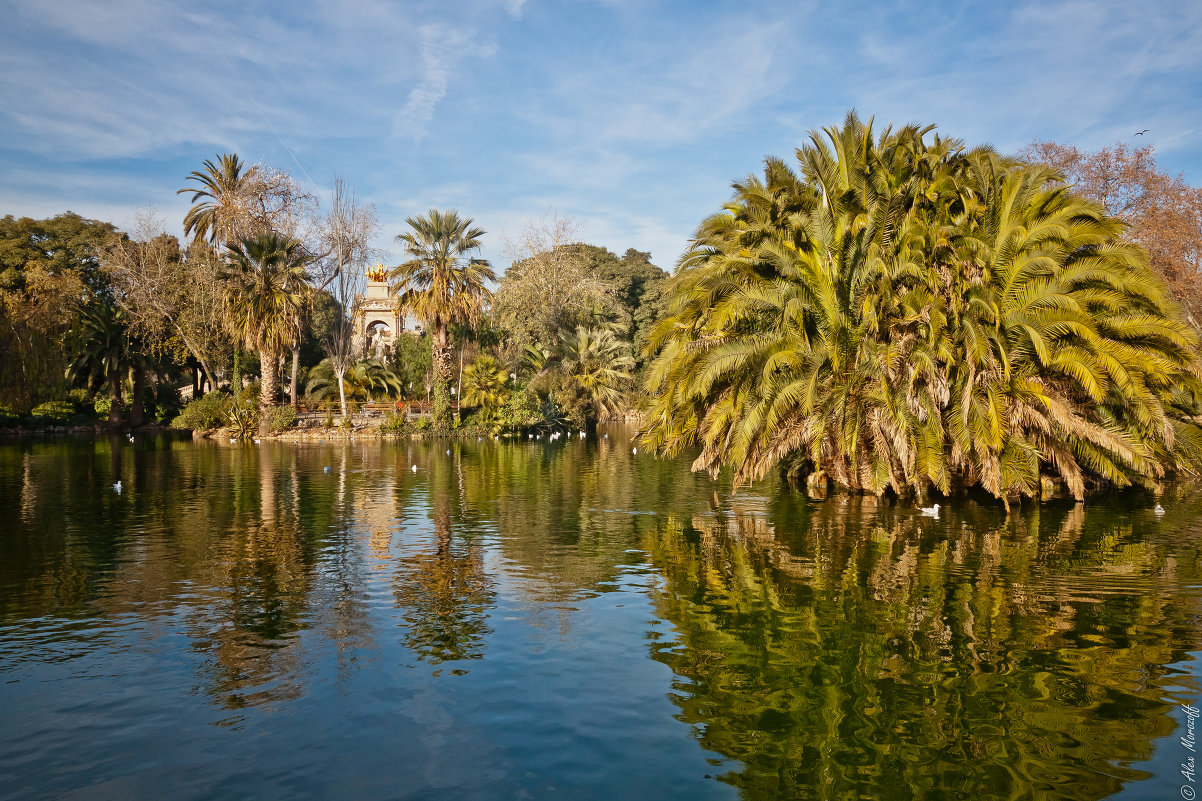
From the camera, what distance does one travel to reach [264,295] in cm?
4566

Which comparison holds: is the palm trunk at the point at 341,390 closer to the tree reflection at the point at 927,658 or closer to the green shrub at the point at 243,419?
the green shrub at the point at 243,419

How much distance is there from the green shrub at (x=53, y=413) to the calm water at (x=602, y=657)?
40.7 m

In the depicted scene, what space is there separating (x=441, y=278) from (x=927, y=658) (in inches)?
1641

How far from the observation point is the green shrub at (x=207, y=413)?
4949cm

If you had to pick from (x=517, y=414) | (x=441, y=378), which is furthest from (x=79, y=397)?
(x=517, y=414)

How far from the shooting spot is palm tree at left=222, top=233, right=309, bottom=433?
149 feet

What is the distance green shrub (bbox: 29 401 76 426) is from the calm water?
4073 centimetres

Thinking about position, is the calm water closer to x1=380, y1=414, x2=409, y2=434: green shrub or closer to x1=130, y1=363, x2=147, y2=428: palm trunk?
x1=380, y1=414, x2=409, y2=434: green shrub

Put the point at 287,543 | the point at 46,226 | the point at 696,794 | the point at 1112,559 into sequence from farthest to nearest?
the point at 46,226 < the point at 287,543 < the point at 1112,559 < the point at 696,794

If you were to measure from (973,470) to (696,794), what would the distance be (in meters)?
14.5

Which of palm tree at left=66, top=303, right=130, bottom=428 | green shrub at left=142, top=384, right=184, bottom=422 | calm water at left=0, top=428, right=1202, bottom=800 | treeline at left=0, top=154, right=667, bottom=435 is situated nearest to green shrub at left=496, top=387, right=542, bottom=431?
treeline at left=0, top=154, right=667, bottom=435

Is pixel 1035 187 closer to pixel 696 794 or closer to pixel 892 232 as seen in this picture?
pixel 892 232

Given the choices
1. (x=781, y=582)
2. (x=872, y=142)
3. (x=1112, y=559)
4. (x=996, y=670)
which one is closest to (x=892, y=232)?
(x=872, y=142)

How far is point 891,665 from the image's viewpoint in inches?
333
